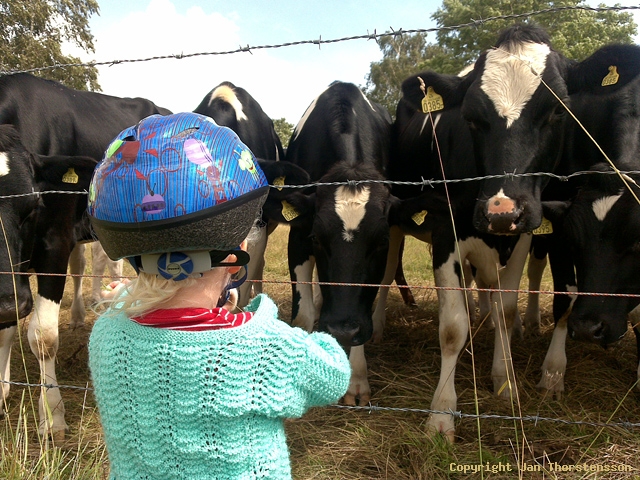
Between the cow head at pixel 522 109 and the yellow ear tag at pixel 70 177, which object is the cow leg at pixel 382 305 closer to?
the cow head at pixel 522 109

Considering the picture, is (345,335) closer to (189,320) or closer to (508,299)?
(508,299)

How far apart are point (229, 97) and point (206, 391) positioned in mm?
4741

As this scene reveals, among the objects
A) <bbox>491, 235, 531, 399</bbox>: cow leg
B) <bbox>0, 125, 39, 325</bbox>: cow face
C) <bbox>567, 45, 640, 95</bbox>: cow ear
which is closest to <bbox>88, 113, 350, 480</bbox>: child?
<bbox>0, 125, 39, 325</bbox>: cow face

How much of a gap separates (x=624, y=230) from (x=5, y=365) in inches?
155

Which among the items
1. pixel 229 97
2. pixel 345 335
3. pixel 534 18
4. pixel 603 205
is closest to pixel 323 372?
pixel 345 335

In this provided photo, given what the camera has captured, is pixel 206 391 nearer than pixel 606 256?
Yes

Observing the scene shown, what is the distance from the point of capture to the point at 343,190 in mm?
3600

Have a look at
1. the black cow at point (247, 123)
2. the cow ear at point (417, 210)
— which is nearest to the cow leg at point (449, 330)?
the cow ear at point (417, 210)

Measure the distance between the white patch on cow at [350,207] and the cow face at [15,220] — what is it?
1.90 m

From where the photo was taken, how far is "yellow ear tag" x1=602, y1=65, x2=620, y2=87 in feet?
11.6

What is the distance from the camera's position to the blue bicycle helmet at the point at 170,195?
4.41ft

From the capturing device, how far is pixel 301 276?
4418mm

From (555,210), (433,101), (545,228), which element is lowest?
(545,228)

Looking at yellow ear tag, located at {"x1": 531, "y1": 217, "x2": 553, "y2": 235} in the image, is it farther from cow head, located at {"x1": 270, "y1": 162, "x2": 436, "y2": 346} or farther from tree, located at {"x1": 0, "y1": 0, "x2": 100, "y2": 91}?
tree, located at {"x1": 0, "y1": 0, "x2": 100, "y2": 91}
